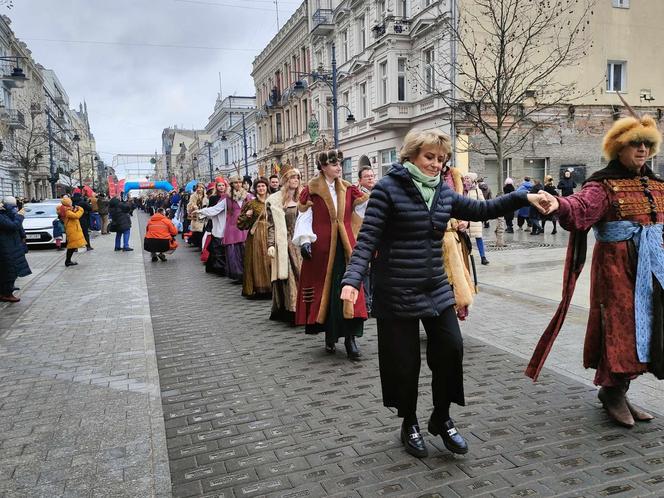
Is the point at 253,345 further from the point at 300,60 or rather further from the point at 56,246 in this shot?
the point at 300,60

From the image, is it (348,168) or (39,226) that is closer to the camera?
(39,226)

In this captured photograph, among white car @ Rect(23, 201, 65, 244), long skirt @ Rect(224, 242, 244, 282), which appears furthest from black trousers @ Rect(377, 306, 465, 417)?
white car @ Rect(23, 201, 65, 244)

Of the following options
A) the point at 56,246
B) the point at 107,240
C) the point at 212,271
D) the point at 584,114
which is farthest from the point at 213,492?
the point at 584,114

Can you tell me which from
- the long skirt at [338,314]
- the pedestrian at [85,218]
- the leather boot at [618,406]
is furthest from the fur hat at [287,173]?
the pedestrian at [85,218]

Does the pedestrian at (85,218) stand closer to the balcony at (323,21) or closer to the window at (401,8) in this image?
the window at (401,8)

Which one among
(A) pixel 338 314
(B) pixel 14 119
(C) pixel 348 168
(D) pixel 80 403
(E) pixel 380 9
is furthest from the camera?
(B) pixel 14 119

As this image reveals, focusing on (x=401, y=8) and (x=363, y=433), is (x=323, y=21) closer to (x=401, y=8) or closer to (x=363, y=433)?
(x=401, y=8)

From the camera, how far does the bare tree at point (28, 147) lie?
1492 inches

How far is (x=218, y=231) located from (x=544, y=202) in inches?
342

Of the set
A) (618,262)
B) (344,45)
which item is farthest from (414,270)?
(344,45)

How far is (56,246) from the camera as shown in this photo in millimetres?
19531

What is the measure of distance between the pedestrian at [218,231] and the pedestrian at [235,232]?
0.58ft

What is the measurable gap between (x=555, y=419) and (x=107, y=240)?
2138 cm

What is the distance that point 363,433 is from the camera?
3.81 meters
